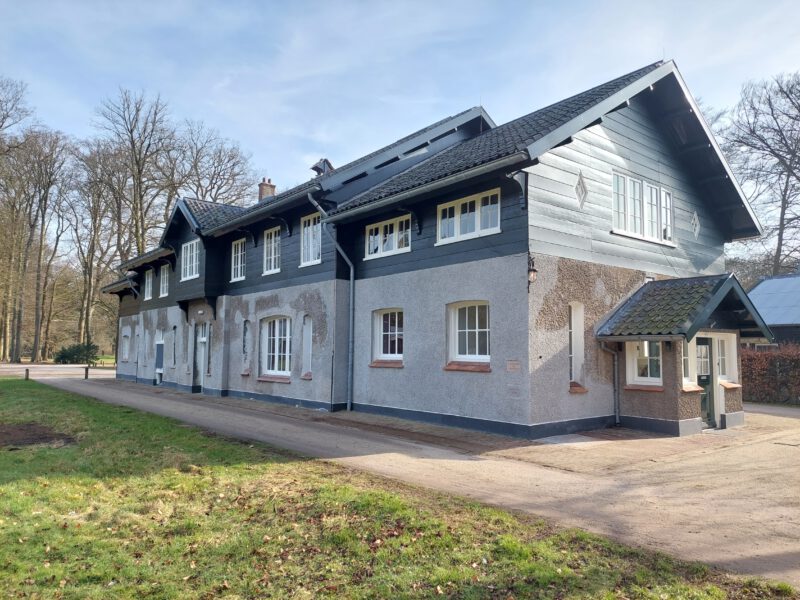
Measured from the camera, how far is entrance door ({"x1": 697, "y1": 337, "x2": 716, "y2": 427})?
12484 millimetres

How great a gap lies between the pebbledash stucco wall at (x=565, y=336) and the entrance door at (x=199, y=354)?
14.0m

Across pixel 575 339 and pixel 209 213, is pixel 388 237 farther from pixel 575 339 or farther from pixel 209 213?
pixel 209 213

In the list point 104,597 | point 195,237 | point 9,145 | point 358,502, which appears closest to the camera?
point 104,597

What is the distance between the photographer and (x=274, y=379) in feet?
56.3

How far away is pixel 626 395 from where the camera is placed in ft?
40.4

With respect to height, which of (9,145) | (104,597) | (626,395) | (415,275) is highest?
(9,145)

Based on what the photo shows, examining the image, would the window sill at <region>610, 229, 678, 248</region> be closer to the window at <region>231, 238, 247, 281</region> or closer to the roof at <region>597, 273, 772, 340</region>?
the roof at <region>597, 273, 772, 340</region>

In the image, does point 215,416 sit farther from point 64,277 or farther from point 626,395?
point 64,277

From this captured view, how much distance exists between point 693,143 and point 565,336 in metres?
7.11

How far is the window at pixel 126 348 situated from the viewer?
29.4 metres

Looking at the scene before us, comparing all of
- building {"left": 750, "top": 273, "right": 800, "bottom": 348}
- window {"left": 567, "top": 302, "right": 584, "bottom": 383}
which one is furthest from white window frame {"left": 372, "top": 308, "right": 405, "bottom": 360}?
building {"left": 750, "top": 273, "right": 800, "bottom": 348}

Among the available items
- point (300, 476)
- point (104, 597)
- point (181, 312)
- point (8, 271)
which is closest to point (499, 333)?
point (300, 476)

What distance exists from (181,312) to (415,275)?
13.1m

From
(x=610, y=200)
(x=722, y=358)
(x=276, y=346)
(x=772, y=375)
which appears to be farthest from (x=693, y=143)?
(x=276, y=346)
